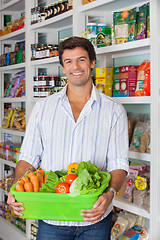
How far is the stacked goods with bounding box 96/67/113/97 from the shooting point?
2721 mm

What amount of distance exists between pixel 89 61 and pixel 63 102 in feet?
0.90

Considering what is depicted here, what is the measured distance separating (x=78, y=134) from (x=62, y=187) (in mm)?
414

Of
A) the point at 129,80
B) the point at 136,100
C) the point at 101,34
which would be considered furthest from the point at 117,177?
the point at 101,34

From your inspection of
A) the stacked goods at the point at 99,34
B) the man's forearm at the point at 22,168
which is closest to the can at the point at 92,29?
the stacked goods at the point at 99,34

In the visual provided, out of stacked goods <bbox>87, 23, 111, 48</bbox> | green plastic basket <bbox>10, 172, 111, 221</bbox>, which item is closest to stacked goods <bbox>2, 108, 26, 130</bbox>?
stacked goods <bbox>87, 23, 111, 48</bbox>

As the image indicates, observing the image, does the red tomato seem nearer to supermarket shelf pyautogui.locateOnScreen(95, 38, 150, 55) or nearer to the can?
supermarket shelf pyautogui.locateOnScreen(95, 38, 150, 55)

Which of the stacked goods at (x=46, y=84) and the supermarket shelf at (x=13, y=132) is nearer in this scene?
the stacked goods at (x=46, y=84)

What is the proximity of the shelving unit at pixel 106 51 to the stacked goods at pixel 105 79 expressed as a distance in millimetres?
133

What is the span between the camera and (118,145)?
1846 mm

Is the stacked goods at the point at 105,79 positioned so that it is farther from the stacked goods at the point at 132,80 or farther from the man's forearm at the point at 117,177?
the man's forearm at the point at 117,177

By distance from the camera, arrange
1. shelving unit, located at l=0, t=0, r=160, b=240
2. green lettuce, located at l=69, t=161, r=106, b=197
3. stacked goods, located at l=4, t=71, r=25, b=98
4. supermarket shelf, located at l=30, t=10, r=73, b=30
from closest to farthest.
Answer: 1. green lettuce, located at l=69, t=161, r=106, b=197
2. shelving unit, located at l=0, t=0, r=160, b=240
3. supermarket shelf, located at l=30, t=10, r=73, b=30
4. stacked goods, located at l=4, t=71, r=25, b=98

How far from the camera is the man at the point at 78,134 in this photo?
1826 mm

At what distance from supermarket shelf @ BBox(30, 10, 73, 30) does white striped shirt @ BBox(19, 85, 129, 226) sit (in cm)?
140

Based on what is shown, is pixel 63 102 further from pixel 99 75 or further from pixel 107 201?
pixel 99 75
